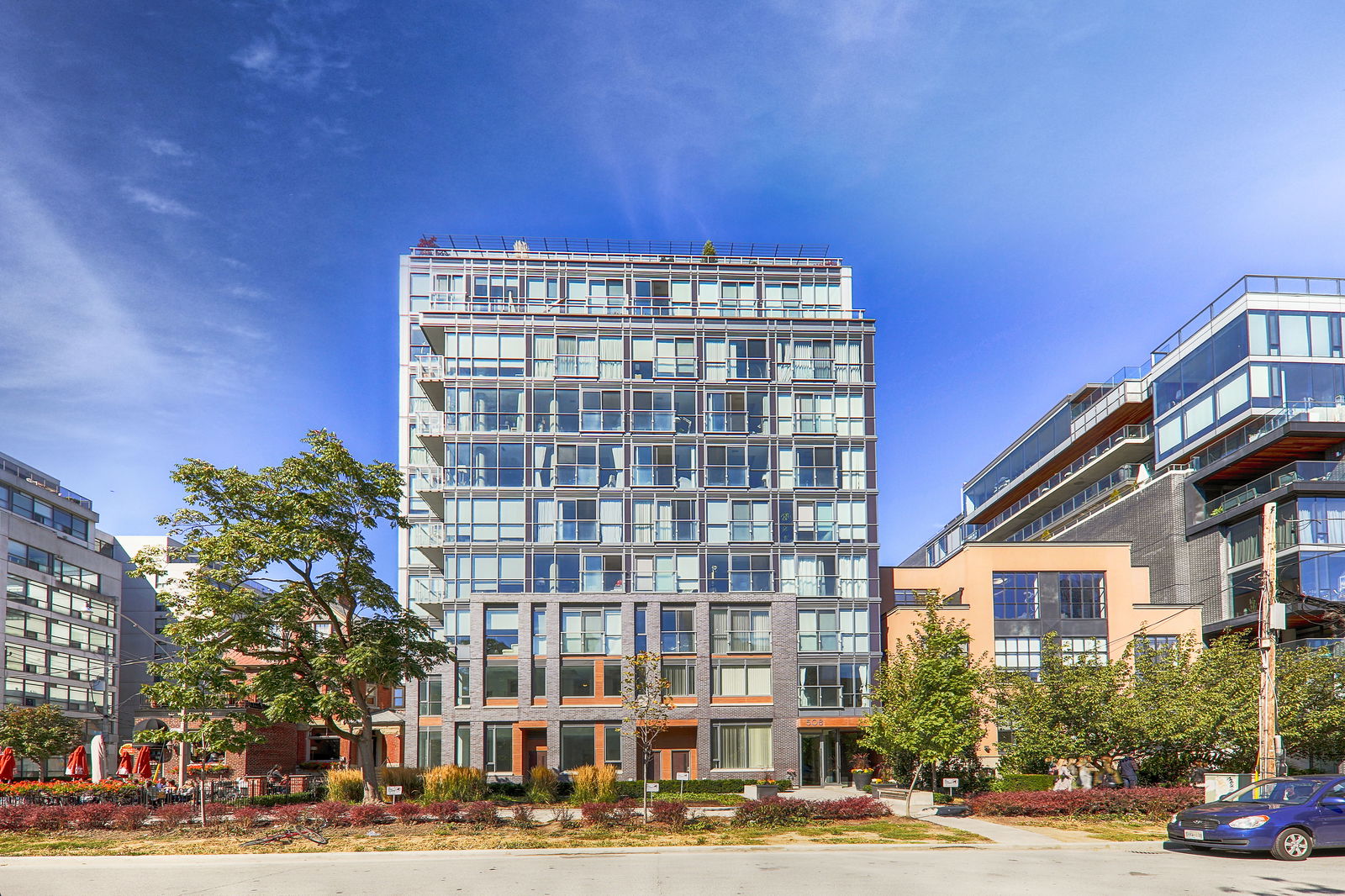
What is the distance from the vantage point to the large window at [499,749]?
167ft

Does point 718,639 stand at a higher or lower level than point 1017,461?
lower

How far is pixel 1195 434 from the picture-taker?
188 ft

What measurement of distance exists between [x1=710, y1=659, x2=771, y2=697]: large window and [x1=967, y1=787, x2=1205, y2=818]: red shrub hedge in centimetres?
2322

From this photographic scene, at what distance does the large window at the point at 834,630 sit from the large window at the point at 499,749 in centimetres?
1512

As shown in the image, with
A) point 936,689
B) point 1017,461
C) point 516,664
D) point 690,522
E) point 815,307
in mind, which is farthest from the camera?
point 1017,461

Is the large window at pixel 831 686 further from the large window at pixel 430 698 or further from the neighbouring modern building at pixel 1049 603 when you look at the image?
the large window at pixel 430 698

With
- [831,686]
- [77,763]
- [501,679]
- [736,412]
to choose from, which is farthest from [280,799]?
[736,412]

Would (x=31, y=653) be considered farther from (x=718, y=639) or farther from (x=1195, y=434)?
(x=1195, y=434)

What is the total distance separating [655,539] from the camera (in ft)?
183

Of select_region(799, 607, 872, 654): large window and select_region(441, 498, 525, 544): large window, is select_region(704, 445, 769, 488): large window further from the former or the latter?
select_region(441, 498, 525, 544): large window

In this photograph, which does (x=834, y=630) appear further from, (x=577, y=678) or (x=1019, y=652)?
(x=577, y=678)

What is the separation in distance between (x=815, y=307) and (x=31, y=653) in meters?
60.3

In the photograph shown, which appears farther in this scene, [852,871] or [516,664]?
[516,664]

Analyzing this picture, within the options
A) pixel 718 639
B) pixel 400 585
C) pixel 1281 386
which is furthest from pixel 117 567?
pixel 1281 386
